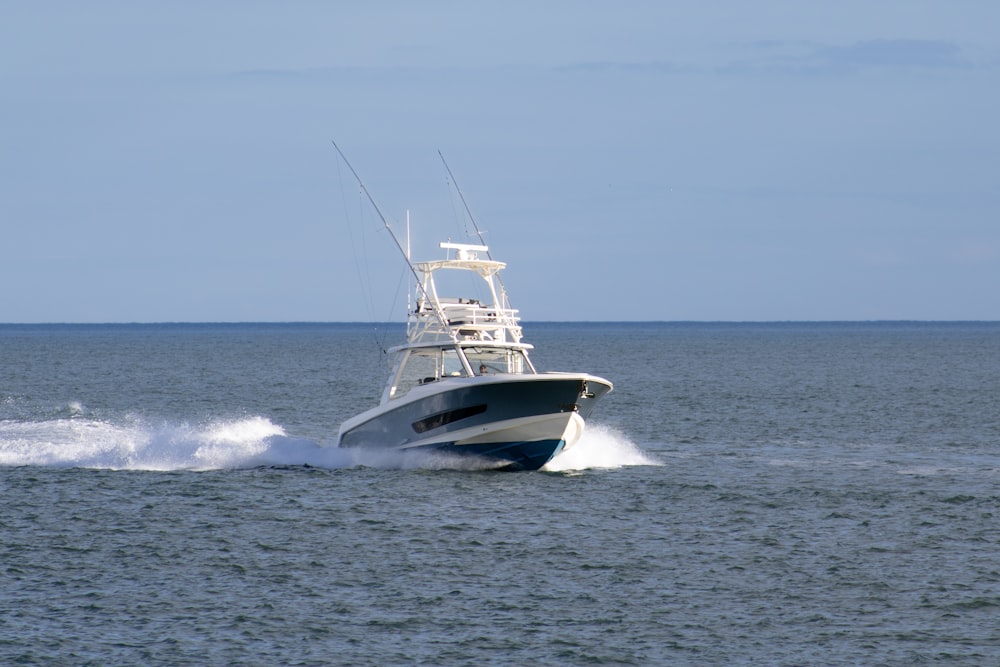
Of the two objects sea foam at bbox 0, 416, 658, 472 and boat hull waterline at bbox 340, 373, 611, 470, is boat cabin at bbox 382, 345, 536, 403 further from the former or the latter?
sea foam at bbox 0, 416, 658, 472

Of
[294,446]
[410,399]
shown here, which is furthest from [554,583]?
[294,446]

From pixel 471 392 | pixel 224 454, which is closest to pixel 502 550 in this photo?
pixel 471 392

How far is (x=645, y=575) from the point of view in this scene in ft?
75.5

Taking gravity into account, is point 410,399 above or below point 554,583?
above

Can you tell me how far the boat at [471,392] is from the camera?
32.1 meters

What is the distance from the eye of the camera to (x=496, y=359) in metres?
34.2

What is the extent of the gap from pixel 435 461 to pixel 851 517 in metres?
10.1

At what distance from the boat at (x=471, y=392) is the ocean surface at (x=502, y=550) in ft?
2.59

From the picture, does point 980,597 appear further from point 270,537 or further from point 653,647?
point 270,537

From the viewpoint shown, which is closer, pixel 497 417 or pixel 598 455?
pixel 497 417

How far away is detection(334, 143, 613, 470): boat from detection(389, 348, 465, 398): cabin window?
2 cm

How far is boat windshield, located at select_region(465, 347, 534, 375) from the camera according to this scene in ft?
112

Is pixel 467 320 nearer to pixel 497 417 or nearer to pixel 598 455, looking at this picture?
pixel 497 417

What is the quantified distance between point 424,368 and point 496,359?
1.79 m
